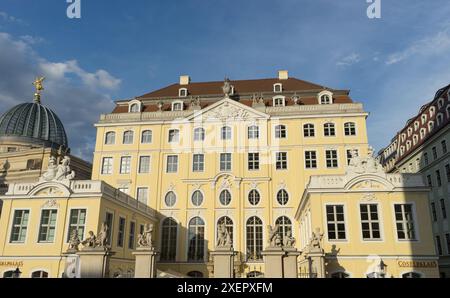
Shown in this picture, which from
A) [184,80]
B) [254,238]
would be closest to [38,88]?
[184,80]

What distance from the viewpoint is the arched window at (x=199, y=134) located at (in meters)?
41.5

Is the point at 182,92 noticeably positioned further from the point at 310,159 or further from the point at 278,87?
the point at 310,159

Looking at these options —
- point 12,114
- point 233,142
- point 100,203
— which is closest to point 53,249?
point 100,203

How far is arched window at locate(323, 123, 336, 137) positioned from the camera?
3972cm

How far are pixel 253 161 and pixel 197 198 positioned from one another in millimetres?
7041

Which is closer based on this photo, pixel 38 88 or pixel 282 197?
pixel 282 197

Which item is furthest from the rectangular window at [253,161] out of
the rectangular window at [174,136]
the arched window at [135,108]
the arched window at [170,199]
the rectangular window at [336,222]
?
the rectangular window at [336,222]

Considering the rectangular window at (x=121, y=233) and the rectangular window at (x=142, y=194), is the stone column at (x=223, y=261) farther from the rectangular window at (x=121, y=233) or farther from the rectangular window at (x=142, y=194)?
the rectangular window at (x=142, y=194)

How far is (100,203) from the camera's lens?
27062 millimetres

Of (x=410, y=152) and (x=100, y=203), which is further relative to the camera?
(x=410, y=152)

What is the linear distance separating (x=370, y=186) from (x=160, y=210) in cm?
2201

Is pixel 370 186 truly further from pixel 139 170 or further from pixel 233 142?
pixel 139 170

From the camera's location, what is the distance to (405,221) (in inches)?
947

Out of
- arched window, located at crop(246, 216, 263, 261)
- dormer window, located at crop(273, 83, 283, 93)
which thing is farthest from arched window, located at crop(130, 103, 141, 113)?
arched window, located at crop(246, 216, 263, 261)
